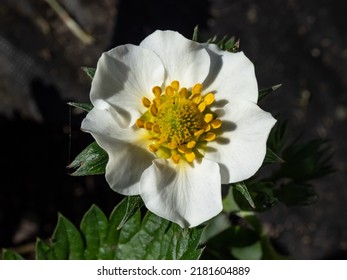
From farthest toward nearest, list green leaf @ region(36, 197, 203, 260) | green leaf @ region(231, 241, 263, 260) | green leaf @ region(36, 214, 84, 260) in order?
green leaf @ region(231, 241, 263, 260) < green leaf @ region(36, 214, 84, 260) < green leaf @ region(36, 197, 203, 260)

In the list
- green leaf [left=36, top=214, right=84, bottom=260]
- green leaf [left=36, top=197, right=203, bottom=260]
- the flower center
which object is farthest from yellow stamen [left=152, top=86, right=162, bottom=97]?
green leaf [left=36, top=214, right=84, bottom=260]

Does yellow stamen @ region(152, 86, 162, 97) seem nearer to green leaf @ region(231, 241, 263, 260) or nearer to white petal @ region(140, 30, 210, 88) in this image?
white petal @ region(140, 30, 210, 88)

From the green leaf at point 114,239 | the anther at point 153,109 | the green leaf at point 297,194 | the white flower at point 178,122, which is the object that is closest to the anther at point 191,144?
the white flower at point 178,122

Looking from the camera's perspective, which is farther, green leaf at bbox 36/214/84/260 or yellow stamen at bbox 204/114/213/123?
green leaf at bbox 36/214/84/260

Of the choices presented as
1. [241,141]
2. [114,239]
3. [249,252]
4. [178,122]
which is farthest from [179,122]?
[249,252]

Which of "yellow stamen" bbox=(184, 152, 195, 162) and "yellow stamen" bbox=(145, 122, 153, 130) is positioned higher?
"yellow stamen" bbox=(145, 122, 153, 130)

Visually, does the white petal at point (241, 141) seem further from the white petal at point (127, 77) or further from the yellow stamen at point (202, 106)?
the white petal at point (127, 77)
